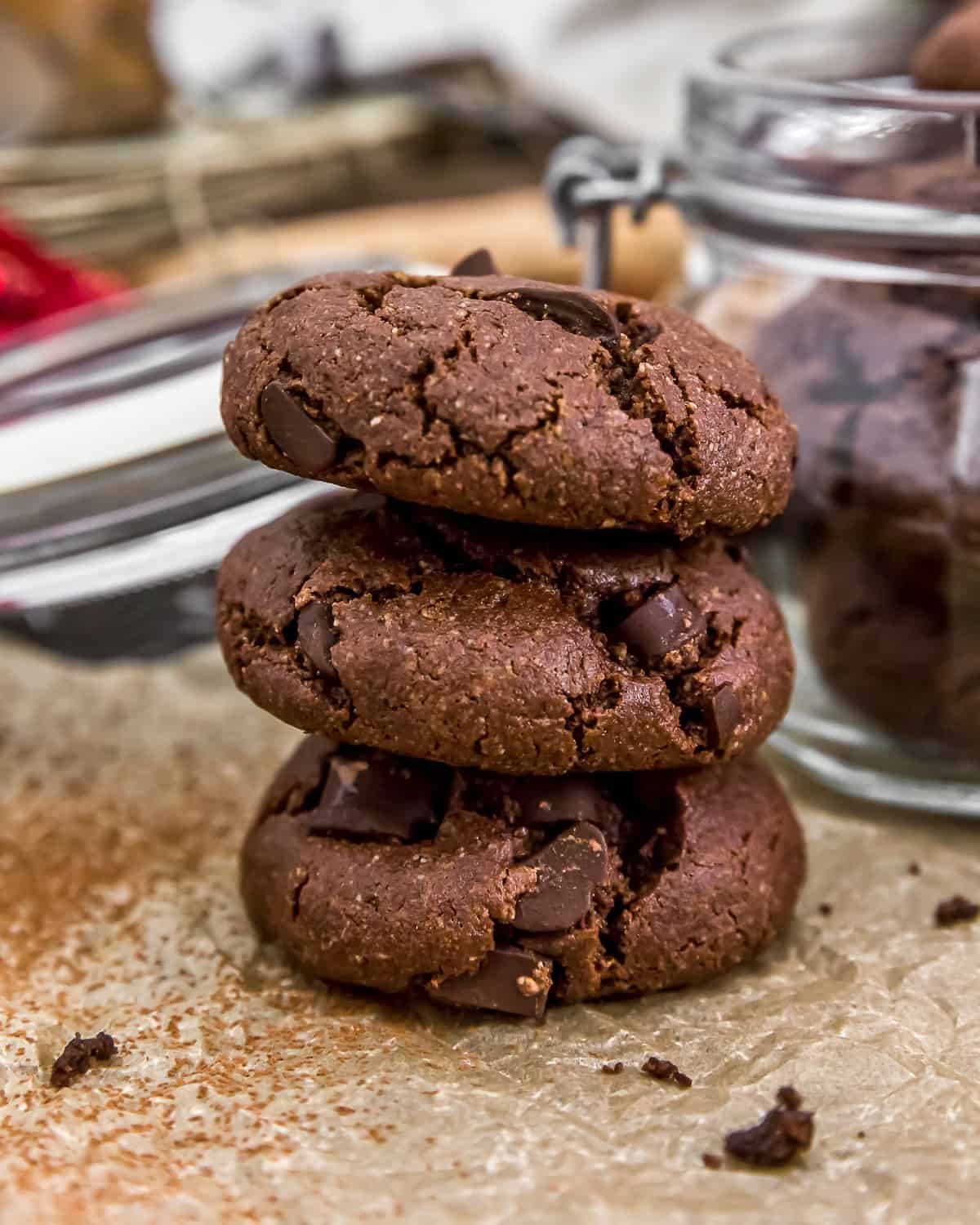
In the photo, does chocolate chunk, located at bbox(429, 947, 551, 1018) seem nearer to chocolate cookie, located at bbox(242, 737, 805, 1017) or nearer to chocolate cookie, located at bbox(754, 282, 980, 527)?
chocolate cookie, located at bbox(242, 737, 805, 1017)

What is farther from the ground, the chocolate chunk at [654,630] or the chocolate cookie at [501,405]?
the chocolate cookie at [501,405]

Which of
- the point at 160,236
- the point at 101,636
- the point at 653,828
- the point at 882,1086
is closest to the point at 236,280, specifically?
the point at 101,636

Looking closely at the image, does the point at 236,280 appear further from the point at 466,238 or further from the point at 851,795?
the point at 851,795

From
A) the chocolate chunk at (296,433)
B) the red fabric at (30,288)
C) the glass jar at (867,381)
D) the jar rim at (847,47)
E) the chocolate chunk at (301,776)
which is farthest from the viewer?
the red fabric at (30,288)

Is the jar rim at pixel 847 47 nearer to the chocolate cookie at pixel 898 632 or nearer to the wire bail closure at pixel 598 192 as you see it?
the wire bail closure at pixel 598 192

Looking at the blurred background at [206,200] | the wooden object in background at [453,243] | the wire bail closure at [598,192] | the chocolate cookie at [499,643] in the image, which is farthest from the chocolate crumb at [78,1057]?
the wooden object in background at [453,243]

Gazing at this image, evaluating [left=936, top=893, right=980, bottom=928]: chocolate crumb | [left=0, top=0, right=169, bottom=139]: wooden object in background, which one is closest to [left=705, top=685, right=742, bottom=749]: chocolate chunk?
[left=936, top=893, right=980, bottom=928]: chocolate crumb
